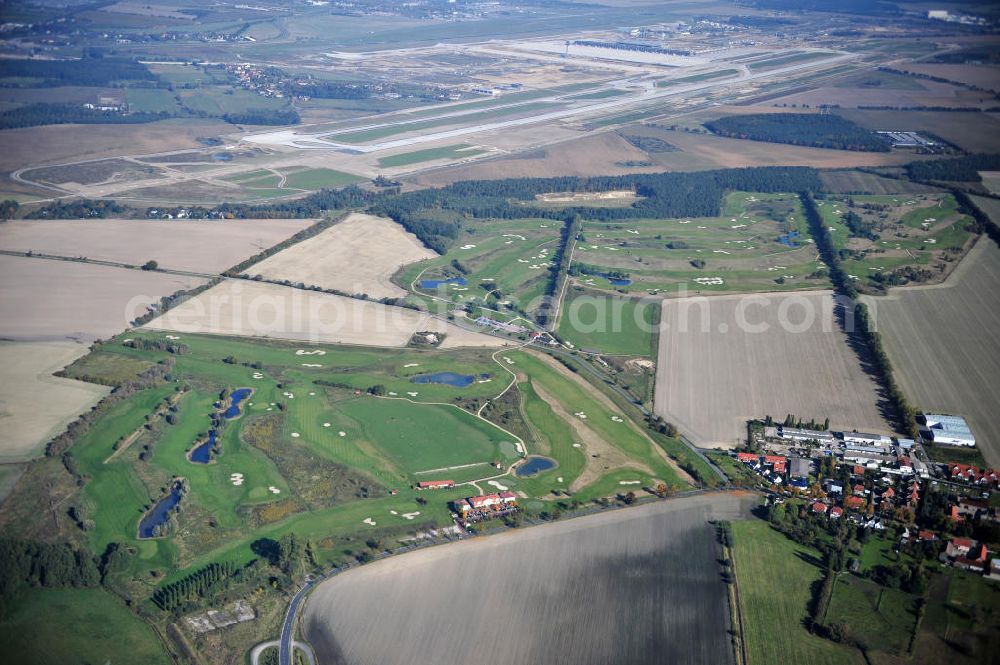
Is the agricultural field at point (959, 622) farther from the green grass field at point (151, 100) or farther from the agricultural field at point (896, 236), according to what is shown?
the green grass field at point (151, 100)

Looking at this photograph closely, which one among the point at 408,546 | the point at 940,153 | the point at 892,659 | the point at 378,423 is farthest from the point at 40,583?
the point at 940,153

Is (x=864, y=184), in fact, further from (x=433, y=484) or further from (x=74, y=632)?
(x=74, y=632)

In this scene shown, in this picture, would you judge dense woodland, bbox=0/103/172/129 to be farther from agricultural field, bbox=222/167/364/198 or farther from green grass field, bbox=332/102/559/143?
agricultural field, bbox=222/167/364/198

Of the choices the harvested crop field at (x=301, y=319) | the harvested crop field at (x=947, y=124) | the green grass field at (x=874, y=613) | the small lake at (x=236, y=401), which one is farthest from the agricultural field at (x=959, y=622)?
the harvested crop field at (x=947, y=124)

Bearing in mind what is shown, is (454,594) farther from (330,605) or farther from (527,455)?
(527,455)

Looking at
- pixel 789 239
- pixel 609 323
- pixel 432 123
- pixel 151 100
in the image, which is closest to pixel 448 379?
pixel 609 323
